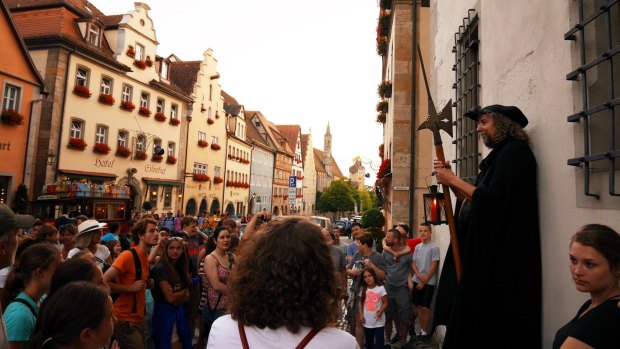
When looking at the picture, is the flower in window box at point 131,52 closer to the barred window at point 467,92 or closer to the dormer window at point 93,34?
the dormer window at point 93,34

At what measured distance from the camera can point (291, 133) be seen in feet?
225

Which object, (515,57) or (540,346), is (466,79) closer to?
(515,57)

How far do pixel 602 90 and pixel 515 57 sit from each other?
99cm

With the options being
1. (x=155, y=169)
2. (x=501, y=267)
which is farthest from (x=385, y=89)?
(x=155, y=169)

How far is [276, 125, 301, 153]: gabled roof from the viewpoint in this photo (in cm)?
6725

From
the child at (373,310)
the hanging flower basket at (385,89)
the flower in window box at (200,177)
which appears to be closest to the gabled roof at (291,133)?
the flower in window box at (200,177)

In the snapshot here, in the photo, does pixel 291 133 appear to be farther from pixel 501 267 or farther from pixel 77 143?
pixel 501 267

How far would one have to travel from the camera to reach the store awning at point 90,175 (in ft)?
64.0

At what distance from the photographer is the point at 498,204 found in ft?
7.86

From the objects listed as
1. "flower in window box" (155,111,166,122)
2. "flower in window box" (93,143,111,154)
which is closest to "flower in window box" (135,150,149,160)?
Answer: "flower in window box" (93,143,111,154)

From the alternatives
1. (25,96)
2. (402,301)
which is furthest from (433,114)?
(25,96)

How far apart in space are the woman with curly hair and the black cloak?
1.16 meters

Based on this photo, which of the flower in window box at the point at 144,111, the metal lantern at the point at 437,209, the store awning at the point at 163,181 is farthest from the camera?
the store awning at the point at 163,181

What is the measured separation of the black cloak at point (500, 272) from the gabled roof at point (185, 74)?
103 ft
